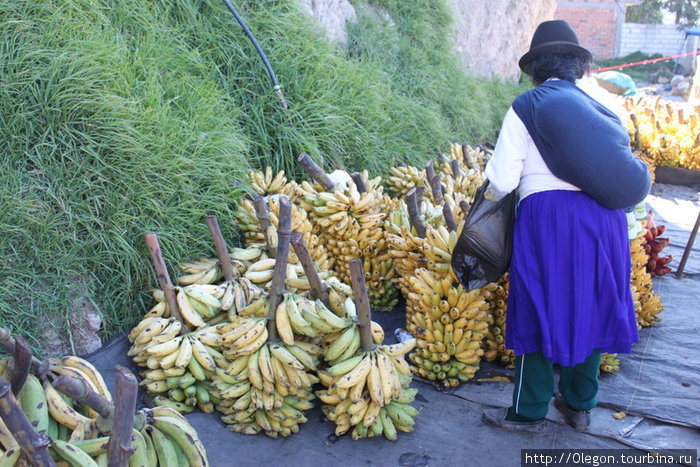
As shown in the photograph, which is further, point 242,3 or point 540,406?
point 242,3

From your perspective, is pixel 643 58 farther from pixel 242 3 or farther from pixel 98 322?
pixel 98 322

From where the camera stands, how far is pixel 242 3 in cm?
518

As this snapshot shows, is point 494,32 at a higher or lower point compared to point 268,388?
higher

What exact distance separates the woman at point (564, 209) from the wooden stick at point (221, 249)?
145cm

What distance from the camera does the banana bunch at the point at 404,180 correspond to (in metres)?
5.09

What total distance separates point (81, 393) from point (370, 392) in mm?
1315

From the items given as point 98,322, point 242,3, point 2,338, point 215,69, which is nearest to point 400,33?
point 242,3

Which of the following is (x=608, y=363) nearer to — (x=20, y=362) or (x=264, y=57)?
(x=20, y=362)

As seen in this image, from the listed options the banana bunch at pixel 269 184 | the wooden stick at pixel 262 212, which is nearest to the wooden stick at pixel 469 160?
the banana bunch at pixel 269 184

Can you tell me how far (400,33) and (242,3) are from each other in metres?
3.10

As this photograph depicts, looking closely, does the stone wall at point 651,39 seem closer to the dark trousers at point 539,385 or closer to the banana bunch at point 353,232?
the banana bunch at point 353,232

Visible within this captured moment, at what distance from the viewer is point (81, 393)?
63.9 inches

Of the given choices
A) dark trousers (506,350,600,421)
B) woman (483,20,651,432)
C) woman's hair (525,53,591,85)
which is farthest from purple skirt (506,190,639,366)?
woman's hair (525,53,591,85)

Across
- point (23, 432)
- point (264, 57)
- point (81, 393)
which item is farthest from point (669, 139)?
point (23, 432)
